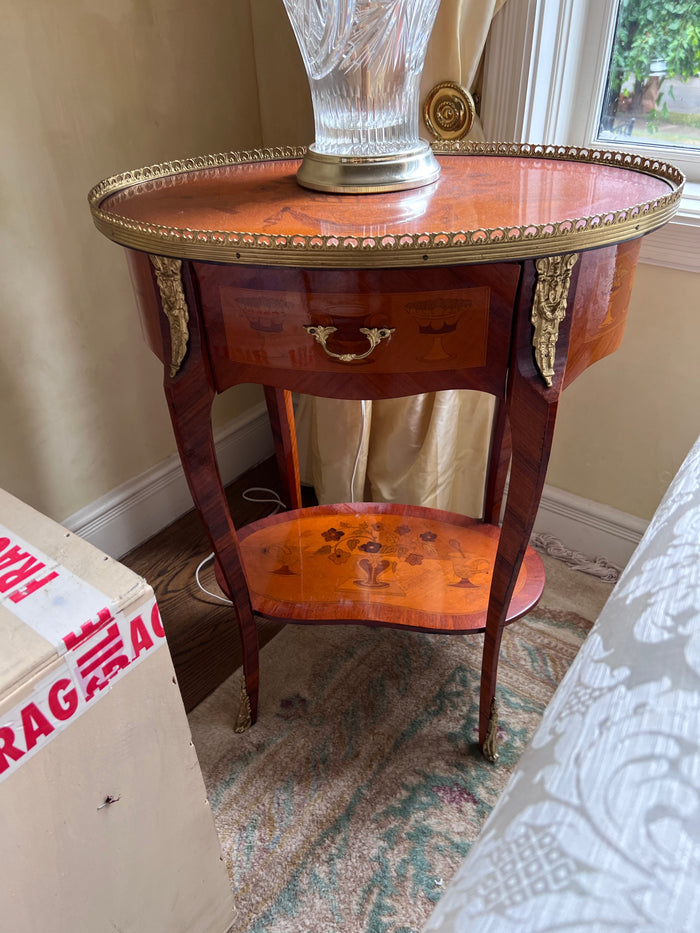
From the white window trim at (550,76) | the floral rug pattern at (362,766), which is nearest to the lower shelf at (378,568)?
the floral rug pattern at (362,766)

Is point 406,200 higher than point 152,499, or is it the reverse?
point 406,200

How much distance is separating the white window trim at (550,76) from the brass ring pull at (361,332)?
0.63m

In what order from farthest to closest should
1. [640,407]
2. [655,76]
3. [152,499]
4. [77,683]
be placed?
[152,499]
[640,407]
[655,76]
[77,683]

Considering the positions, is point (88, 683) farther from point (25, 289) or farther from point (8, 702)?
point (25, 289)

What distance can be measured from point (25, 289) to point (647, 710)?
3.88ft

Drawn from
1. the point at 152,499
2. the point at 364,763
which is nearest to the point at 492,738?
the point at 364,763

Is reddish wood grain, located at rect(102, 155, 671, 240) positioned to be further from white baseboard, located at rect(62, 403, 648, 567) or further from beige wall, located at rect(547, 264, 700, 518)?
white baseboard, located at rect(62, 403, 648, 567)

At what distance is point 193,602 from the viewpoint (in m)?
1.40

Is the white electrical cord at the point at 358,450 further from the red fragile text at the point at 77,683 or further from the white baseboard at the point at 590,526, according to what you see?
the red fragile text at the point at 77,683

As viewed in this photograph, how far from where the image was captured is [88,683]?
0.62 m

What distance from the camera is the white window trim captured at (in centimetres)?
110

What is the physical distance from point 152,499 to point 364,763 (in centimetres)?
75

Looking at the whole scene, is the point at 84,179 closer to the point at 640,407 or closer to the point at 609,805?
the point at 640,407

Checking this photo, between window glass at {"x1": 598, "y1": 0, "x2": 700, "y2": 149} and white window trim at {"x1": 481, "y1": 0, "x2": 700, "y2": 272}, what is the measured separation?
3 centimetres
